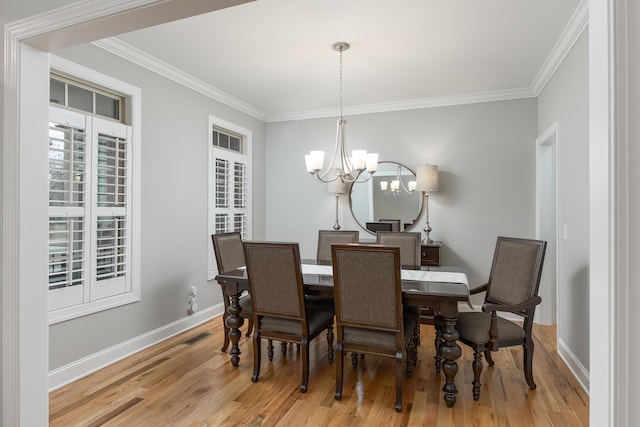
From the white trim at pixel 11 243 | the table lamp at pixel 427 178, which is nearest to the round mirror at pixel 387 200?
the table lamp at pixel 427 178

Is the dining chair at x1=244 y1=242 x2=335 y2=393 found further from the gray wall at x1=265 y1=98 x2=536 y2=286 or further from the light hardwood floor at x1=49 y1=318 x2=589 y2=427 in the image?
the gray wall at x1=265 y1=98 x2=536 y2=286

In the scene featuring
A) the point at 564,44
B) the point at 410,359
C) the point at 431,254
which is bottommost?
the point at 410,359

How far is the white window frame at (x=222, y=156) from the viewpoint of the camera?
4262 millimetres

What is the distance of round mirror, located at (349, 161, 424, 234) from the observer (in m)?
4.75

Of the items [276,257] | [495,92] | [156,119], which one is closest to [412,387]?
[276,257]

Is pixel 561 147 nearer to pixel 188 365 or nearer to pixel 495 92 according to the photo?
pixel 495 92

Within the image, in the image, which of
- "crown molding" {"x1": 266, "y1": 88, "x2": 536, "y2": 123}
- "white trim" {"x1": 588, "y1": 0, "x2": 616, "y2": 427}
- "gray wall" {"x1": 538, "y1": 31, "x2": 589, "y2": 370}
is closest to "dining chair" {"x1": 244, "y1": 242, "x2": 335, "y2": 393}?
"white trim" {"x1": 588, "y1": 0, "x2": 616, "y2": 427}

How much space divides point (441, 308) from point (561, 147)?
199cm

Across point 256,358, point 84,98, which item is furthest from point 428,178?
point 84,98

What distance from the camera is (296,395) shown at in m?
2.51

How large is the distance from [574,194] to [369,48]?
2.04 metres

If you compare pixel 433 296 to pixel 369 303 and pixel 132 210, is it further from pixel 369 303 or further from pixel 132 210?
pixel 132 210

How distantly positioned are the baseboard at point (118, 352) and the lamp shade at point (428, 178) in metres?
2.90

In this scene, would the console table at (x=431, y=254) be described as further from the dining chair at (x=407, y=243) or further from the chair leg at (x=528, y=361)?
the chair leg at (x=528, y=361)
